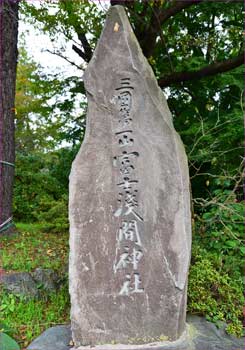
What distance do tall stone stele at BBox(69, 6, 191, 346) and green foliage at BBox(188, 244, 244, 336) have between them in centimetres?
45

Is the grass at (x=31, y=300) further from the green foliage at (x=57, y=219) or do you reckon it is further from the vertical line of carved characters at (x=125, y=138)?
the vertical line of carved characters at (x=125, y=138)

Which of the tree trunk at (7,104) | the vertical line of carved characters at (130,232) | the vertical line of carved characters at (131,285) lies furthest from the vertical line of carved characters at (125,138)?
the tree trunk at (7,104)

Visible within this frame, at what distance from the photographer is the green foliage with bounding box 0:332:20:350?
305 cm

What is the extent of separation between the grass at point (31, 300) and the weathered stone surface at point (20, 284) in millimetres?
64

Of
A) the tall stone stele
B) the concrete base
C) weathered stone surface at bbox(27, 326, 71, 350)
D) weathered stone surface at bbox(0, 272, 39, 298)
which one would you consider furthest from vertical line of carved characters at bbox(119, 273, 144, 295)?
weathered stone surface at bbox(0, 272, 39, 298)

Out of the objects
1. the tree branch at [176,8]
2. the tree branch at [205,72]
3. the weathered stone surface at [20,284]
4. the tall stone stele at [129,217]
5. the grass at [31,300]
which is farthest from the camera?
the tree branch at [205,72]

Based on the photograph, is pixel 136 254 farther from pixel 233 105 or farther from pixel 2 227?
pixel 233 105

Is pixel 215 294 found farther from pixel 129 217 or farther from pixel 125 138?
pixel 125 138

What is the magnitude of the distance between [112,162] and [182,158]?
1.93 feet

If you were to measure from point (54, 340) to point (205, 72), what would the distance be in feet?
18.0

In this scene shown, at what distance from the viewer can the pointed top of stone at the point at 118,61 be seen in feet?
10.4

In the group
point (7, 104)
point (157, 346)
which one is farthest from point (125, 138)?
point (7, 104)

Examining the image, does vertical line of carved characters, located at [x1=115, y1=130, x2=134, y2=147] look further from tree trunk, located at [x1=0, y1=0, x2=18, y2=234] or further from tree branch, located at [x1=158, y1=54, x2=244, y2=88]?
tree branch, located at [x1=158, y1=54, x2=244, y2=88]

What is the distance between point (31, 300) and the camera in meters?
3.81
